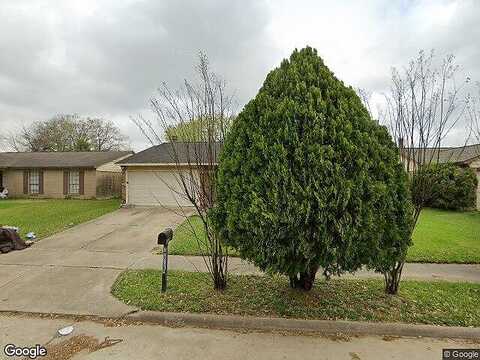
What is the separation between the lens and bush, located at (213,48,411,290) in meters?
3.03

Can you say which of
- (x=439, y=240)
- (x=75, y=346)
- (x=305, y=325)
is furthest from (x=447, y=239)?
(x=75, y=346)

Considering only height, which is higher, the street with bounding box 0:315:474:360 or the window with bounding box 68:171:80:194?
the window with bounding box 68:171:80:194

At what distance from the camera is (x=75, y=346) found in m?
3.02

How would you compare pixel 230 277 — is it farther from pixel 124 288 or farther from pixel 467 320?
pixel 467 320

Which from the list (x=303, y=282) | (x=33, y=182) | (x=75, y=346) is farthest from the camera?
(x=33, y=182)

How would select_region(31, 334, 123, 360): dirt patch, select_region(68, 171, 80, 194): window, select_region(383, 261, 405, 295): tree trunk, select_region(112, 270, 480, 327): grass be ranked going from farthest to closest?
select_region(68, 171, 80, 194): window < select_region(383, 261, 405, 295): tree trunk < select_region(112, 270, 480, 327): grass < select_region(31, 334, 123, 360): dirt patch

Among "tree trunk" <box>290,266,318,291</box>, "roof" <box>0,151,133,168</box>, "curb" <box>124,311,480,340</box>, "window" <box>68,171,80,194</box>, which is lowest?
"curb" <box>124,311,480,340</box>

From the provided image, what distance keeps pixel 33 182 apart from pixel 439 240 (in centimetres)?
2333

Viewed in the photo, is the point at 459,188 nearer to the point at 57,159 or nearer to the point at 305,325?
the point at 305,325

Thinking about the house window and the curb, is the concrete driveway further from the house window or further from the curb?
the house window

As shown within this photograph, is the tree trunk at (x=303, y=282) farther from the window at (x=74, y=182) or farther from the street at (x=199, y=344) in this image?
the window at (x=74, y=182)

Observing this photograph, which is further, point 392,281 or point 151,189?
point 151,189

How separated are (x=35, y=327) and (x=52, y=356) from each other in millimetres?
819

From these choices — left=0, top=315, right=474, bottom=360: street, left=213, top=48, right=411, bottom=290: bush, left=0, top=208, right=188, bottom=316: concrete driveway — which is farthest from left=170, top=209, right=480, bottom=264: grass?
left=213, top=48, right=411, bottom=290: bush
